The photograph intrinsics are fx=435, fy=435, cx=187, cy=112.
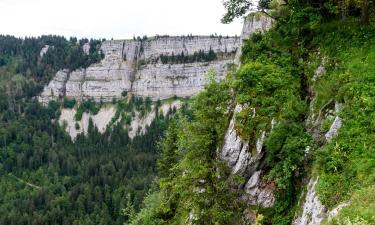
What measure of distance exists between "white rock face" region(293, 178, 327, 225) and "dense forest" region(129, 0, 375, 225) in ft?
1.57

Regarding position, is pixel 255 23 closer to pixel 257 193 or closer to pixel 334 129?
pixel 257 193

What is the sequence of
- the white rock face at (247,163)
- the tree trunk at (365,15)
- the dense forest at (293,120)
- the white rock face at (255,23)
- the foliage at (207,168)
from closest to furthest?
the dense forest at (293,120) → the white rock face at (247,163) → the foliage at (207,168) → the tree trunk at (365,15) → the white rock face at (255,23)

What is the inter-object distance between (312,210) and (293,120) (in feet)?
20.9

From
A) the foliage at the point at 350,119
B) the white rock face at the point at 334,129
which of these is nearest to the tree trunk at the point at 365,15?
the foliage at the point at 350,119

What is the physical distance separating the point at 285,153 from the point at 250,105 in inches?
202

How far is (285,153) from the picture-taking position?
77.9 feet

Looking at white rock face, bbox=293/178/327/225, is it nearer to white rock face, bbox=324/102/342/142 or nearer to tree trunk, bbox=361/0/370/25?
white rock face, bbox=324/102/342/142

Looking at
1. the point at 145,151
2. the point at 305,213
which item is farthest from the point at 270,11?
the point at 145,151

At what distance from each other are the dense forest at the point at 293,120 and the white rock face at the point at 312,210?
1.57 ft

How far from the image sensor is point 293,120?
24797 mm

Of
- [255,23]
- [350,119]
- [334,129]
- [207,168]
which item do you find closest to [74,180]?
[255,23]

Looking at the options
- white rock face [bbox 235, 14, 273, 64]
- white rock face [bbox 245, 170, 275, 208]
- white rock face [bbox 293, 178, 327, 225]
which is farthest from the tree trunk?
white rock face [bbox 293, 178, 327, 225]

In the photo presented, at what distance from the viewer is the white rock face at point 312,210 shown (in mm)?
19016

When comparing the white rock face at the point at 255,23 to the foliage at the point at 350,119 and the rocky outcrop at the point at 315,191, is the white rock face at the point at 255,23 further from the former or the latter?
the rocky outcrop at the point at 315,191
